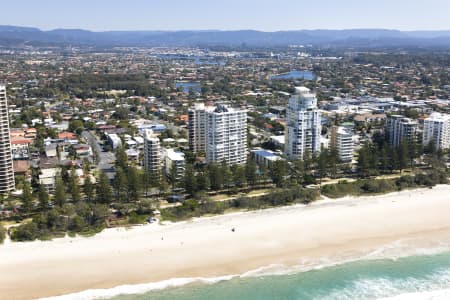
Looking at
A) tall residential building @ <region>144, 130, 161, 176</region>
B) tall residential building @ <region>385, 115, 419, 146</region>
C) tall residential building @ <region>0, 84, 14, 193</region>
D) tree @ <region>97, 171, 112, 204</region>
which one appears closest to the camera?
tree @ <region>97, 171, 112, 204</region>

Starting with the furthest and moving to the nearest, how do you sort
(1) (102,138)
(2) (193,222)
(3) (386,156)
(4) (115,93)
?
(4) (115,93)
(1) (102,138)
(3) (386,156)
(2) (193,222)

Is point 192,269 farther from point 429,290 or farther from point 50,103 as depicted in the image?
point 50,103

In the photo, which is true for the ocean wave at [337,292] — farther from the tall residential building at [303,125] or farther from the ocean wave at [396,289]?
the tall residential building at [303,125]

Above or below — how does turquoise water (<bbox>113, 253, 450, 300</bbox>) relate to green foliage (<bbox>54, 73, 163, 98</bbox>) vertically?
below

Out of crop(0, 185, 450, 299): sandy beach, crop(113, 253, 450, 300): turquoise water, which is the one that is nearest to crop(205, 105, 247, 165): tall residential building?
crop(0, 185, 450, 299): sandy beach

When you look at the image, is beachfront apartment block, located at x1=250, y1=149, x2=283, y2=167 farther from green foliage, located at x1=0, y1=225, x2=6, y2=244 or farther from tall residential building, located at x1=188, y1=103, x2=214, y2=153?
green foliage, located at x1=0, y1=225, x2=6, y2=244

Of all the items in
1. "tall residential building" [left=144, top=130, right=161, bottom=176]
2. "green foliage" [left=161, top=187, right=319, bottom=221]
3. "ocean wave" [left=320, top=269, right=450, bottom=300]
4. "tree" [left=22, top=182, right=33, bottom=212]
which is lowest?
"ocean wave" [left=320, top=269, right=450, bottom=300]

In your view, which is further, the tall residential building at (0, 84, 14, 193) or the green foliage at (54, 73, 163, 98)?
the green foliage at (54, 73, 163, 98)

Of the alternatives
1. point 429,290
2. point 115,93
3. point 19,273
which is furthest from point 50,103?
point 429,290
